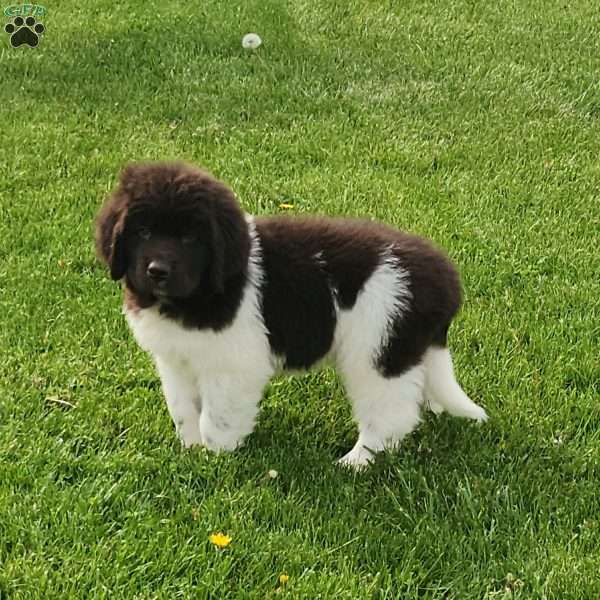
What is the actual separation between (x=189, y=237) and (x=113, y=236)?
328mm

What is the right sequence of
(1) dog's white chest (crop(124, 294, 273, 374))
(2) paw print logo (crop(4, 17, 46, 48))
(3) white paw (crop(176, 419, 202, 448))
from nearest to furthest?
(1) dog's white chest (crop(124, 294, 273, 374)), (3) white paw (crop(176, 419, 202, 448)), (2) paw print logo (crop(4, 17, 46, 48))

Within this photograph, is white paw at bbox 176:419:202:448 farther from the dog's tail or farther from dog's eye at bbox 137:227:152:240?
the dog's tail

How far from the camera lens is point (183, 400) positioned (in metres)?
4.55

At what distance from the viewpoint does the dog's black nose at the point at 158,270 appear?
391 cm

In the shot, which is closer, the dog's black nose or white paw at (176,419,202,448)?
the dog's black nose

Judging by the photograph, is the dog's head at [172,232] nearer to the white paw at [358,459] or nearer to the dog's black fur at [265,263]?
the dog's black fur at [265,263]

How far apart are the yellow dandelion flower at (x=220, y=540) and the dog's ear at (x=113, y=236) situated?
119 centimetres

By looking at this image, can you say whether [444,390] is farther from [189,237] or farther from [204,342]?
[189,237]

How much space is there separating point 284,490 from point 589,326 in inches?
93.1

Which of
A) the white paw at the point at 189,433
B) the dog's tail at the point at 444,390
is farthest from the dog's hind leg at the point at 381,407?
the white paw at the point at 189,433

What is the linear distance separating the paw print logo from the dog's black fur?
6.28 meters

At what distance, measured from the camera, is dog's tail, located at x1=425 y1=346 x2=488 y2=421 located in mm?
4594

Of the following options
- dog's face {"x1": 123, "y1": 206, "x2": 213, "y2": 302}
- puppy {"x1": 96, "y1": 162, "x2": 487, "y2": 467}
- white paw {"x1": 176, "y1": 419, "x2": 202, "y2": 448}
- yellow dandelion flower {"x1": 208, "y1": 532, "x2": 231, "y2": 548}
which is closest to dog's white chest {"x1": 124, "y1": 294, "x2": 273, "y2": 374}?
puppy {"x1": 96, "y1": 162, "x2": 487, "y2": 467}

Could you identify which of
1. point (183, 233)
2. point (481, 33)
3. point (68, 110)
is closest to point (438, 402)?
point (183, 233)
